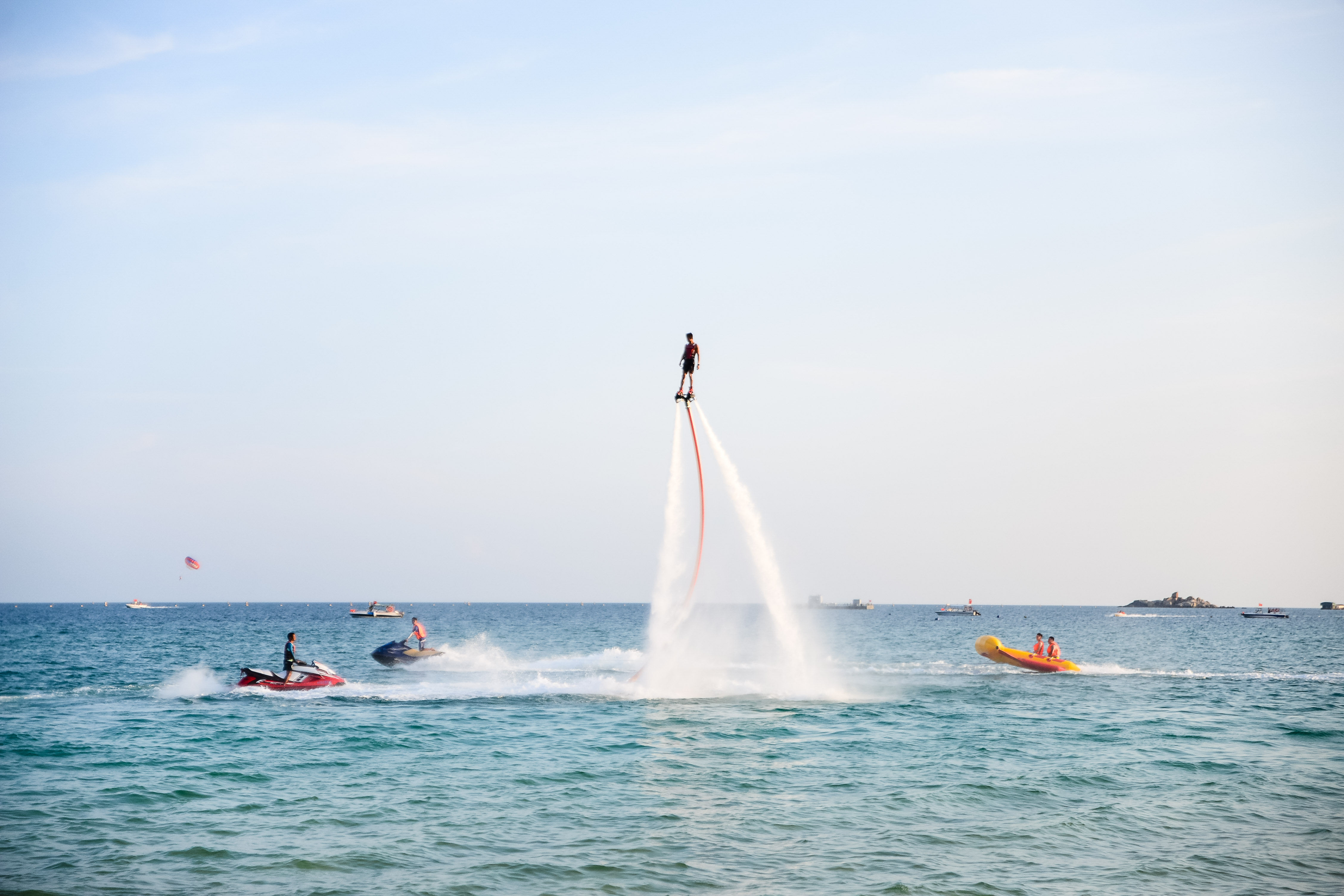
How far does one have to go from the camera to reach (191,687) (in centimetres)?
3550

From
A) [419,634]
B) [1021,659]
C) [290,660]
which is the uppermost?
[290,660]

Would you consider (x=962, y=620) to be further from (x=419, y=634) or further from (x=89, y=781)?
(x=89, y=781)

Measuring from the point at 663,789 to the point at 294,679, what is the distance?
2102cm

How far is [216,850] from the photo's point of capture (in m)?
15.1

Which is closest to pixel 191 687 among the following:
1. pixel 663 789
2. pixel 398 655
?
pixel 398 655

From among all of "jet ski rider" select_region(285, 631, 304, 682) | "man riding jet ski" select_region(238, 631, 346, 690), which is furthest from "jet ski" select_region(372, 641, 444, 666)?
"jet ski rider" select_region(285, 631, 304, 682)

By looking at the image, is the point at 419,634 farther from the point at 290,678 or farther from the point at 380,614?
the point at 380,614

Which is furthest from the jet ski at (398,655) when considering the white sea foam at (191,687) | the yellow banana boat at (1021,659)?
the yellow banana boat at (1021,659)

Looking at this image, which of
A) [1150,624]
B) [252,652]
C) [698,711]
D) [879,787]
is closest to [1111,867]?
[879,787]

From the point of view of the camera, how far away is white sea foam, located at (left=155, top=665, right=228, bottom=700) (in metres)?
34.1

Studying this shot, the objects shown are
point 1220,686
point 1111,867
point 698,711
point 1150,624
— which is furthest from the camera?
point 1150,624

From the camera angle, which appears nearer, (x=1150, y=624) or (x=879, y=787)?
(x=879, y=787)

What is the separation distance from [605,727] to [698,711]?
4151 millimetres

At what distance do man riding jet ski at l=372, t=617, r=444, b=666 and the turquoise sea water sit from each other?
303 inches
